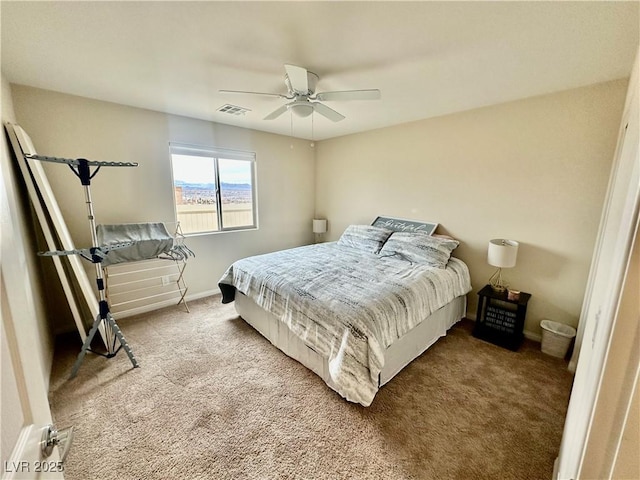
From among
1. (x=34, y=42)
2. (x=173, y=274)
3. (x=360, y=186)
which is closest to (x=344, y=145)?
(x=360, y=186)

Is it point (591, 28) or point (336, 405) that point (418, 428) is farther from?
Result: point (591, 28)

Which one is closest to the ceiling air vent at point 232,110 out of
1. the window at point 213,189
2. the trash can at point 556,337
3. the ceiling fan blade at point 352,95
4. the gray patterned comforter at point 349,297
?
the window at point 213,189

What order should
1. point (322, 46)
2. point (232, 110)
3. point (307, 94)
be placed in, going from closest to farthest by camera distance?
1. point (322, 46)
2. point (307, 94)
3. point (232, 110)

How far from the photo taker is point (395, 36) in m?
1.57

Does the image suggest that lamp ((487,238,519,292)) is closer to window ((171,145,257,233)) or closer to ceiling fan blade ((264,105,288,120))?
ceiling fan blade ((264,105,288,120))

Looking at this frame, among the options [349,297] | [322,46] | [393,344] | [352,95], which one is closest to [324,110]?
[352,95]

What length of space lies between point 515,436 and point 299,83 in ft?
9.05

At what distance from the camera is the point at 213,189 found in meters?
3.68

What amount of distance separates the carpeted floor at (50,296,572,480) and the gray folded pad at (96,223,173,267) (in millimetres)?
875

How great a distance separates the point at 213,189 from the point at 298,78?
92.6 inches

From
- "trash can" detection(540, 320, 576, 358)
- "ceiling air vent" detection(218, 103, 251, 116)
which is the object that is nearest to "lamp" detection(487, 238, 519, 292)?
"trash can" detection(540, 320, 576, 358)

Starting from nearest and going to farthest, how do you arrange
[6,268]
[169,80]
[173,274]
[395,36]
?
[6,268] < [395,36] < [169,80] < [173,274]

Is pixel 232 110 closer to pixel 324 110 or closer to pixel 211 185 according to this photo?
pixel 211 185

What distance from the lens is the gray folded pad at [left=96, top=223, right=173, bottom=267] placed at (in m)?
2.59
